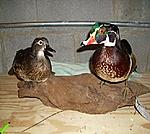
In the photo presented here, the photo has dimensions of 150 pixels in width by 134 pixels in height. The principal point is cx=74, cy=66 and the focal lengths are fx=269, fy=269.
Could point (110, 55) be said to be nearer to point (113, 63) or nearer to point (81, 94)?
point (113, 63)

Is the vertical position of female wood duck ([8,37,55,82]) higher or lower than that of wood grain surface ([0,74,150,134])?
higher

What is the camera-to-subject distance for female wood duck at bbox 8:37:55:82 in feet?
2.87

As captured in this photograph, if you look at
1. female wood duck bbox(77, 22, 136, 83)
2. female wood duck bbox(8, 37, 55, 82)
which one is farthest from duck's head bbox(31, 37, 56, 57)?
female wood duck bbox(77, 22, 136, 83)

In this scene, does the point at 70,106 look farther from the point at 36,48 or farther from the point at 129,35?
the point at 129,35

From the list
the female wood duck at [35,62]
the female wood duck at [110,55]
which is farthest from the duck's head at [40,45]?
the female wood duck at [110,55]

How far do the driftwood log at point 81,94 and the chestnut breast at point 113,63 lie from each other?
0.33ft

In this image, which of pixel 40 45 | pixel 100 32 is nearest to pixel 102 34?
pixel 100 32

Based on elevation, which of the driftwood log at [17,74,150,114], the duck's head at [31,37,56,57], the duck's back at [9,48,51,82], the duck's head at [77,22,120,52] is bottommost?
the driftwood log at [17,74,150,114]

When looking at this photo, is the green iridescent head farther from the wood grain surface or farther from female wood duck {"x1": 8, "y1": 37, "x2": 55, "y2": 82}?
the wood grain surface

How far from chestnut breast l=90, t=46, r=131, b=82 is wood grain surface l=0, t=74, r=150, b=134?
16 cm

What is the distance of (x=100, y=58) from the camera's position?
32.4 inches

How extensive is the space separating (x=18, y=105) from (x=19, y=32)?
0.37 metres

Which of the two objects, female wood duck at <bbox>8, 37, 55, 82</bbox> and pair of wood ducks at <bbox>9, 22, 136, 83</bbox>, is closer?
pair of wood ducks at <bbox>9, 22, 136, 83</bbox>

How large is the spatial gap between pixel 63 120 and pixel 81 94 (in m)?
0.10
